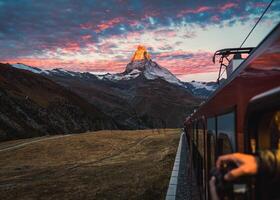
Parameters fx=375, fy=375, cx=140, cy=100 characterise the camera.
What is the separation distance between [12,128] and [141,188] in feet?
142

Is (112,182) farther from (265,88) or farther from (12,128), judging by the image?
(12,128)

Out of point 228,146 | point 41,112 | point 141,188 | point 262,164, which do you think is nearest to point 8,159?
point 141,188

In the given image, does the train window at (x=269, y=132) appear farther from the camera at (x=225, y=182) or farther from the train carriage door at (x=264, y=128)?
the camera at (x=225, y=182)

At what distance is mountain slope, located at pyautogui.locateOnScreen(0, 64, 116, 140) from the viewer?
5825 centimetres

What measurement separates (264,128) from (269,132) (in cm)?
4

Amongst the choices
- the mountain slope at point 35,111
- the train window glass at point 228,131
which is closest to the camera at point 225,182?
the train window glass at point 228,131

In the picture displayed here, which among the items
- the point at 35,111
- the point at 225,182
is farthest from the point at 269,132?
the point at 35,111

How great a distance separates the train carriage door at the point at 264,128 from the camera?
84.4 inches

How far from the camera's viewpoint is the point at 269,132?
2.52 metres

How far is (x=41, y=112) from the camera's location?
238 ft

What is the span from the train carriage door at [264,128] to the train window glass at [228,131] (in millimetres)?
762

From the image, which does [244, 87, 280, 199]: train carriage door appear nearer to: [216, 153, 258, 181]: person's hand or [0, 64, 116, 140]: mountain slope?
[216, 153, 258, 181]: person's hand

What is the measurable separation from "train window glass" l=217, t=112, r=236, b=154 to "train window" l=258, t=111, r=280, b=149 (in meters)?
0.87

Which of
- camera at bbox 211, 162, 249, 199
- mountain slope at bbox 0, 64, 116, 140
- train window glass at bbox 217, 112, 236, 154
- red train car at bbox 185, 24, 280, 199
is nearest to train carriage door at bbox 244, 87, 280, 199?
red train car at bbox 185, 24, 280, 199
